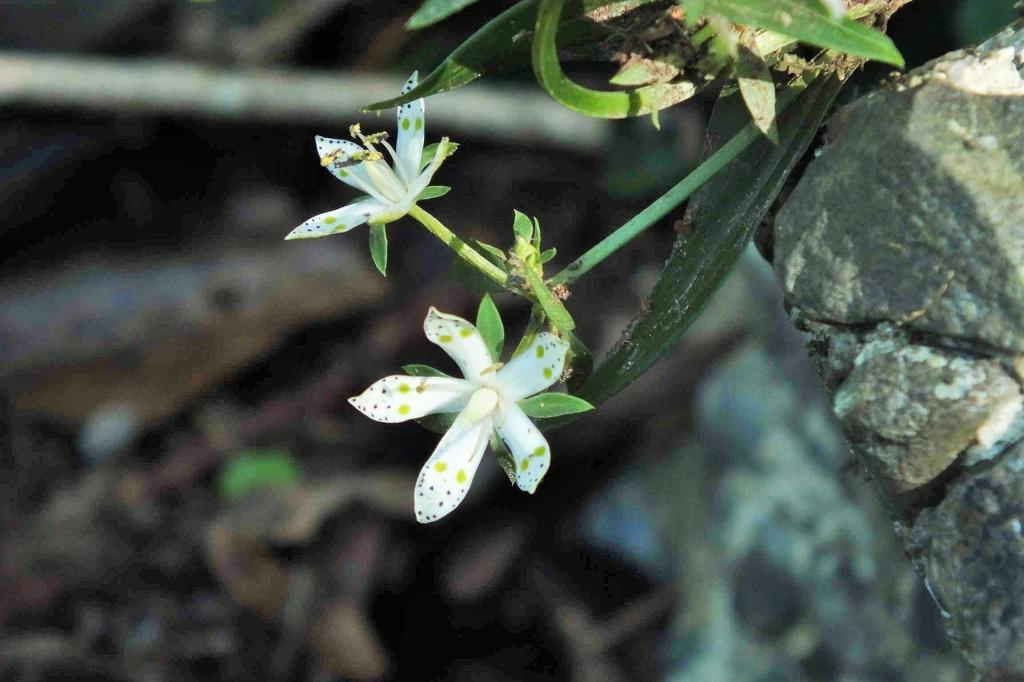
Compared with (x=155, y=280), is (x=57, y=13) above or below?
above

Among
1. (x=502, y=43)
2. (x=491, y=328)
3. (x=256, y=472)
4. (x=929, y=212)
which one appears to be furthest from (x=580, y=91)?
(x=256, y=472)

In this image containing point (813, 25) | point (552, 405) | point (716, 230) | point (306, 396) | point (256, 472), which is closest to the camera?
point (813, 25)

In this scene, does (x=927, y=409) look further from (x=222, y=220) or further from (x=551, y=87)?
(x=222, y=220)

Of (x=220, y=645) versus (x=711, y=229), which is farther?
(x=220, y=645)

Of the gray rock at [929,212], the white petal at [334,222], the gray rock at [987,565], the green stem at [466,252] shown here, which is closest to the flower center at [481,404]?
the green stem at [466,252]

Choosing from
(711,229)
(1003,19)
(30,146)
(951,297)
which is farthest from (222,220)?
(951,297)

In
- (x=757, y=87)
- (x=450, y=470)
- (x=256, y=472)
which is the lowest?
(x=256, y=472)

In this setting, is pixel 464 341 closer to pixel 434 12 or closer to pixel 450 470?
pixel 450 470
